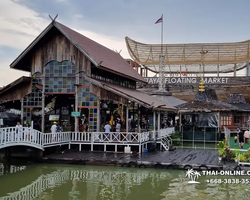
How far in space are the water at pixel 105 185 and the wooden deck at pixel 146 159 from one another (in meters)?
0.34

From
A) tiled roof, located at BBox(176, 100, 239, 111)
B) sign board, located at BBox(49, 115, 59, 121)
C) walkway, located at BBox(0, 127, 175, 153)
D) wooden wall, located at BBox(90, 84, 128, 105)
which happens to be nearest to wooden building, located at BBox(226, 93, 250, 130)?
tiled roof, located at BBox(176, 100, 239, 111)

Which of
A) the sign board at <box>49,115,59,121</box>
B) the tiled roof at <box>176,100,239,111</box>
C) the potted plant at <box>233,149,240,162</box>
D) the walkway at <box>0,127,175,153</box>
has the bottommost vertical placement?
the potted plant at <box>233,149,240,162</box>

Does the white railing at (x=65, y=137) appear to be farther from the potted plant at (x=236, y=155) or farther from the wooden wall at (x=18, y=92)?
the potted plant at (x=236, y=155)

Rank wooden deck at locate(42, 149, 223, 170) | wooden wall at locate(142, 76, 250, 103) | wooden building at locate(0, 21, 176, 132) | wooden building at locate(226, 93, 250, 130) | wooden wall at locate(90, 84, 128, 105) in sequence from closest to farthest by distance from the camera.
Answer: wooden deck at locate(42, 149, 223, 170), wooden wall at locate(90, 84, 128, 105), wooden building at locate(0, 21, 176, 132), wooden building at locate(226, 93, 250, 130), wooden wall at locate(142, 76, 250, 103)

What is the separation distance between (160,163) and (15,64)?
11192 mm

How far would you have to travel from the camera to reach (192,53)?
2109 inches

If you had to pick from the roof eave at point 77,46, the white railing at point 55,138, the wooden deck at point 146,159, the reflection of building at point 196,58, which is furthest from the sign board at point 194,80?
the white railing at point 55,138

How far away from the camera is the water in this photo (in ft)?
38.2

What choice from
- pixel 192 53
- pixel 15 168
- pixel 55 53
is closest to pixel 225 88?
pixel 192 53

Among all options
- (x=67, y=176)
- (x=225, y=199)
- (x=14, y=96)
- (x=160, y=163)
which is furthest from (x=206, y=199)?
(x=14, y=96)

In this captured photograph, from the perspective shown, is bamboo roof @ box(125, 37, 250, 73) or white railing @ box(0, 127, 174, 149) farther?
bamboo roof @ box(125, 37, 250, 73)

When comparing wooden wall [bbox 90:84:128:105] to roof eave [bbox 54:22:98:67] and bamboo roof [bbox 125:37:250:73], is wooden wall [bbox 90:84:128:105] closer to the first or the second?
roof eave [bbox 54:22:98:67]

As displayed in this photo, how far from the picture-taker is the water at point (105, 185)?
11633mm

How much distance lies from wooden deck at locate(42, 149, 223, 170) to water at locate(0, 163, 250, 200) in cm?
34
